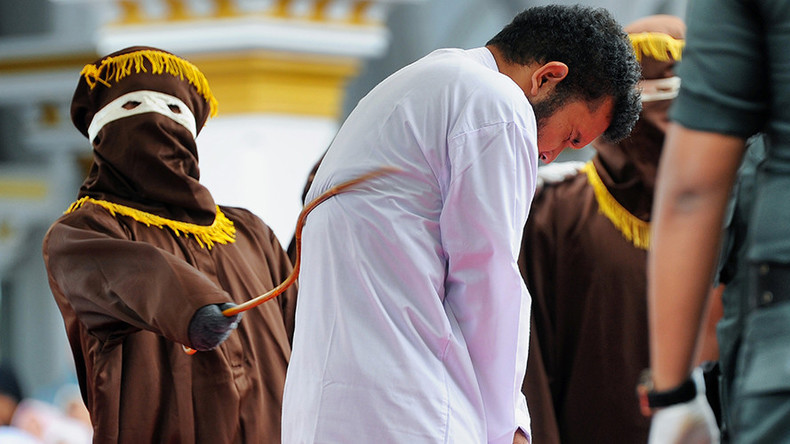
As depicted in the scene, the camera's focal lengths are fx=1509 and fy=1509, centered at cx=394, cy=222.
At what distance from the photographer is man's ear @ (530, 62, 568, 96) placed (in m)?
2.77

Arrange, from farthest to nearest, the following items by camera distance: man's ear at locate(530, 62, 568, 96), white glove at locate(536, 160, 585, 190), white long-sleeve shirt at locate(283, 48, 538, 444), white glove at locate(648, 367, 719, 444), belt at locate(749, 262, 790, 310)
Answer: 1. white glove at locate(536, 160, 585, 190)
2. white glove at locate(648, 367, 719, 444)
3. man's ear at locate(530, 62, 568, 96)
4. white long-sleeve shirt at locate(283, 48, 538, 444)
5. belt at locate(749, 262, 790, 310)

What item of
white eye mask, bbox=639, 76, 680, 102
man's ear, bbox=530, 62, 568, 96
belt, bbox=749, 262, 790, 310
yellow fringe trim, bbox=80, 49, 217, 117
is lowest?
white eye mask, bbox=639, 76, 680, 102

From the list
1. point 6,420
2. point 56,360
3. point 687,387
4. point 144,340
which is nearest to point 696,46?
point 687,387

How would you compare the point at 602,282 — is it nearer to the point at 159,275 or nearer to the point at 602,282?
the point at 602,282

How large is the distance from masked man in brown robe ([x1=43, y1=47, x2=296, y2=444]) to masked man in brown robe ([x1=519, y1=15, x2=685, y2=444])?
69cm

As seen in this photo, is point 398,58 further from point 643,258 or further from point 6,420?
point 643,258

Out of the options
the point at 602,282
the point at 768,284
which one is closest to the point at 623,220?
the point at 602,282

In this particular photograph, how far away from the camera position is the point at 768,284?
182cm

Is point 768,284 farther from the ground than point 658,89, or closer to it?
farther from the ground

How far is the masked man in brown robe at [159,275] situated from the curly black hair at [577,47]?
0.92 m

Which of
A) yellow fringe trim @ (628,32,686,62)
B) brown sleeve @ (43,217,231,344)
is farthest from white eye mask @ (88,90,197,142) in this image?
yellow fringe trim @ (628,32,686,62)

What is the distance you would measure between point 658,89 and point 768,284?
2.32 metres

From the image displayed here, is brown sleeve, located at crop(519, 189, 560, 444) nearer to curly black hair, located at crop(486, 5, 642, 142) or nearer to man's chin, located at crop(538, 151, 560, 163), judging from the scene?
man's chin, located at crop(538, 151, 560, 163)

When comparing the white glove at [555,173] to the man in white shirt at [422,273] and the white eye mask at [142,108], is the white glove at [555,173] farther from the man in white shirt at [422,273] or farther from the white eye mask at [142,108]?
the man in white shirt at [422,273]
